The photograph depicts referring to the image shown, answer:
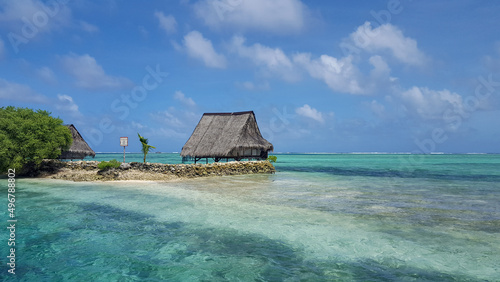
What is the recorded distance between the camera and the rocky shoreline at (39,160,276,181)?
1998 centimetres

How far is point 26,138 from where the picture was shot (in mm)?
20375

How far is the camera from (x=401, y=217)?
8953 millimetres

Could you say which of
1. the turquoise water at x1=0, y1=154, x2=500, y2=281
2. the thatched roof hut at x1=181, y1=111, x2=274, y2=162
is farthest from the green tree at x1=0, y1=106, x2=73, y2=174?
the turquoise water at x1=0, y1=154, x2=500, y2=281

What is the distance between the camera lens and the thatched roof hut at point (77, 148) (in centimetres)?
3356

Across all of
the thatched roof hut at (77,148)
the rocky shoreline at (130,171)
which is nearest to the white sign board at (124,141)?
the rocky shoreline at (130,171)

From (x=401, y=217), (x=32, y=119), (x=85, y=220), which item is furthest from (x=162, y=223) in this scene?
(x=32, y=119)

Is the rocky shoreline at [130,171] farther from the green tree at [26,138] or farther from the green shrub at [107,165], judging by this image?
the green tree at [26,138]

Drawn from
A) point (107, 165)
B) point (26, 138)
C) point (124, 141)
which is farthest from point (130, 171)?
point (26, 138)

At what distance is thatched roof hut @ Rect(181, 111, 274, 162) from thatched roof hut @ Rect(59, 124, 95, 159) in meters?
12.7

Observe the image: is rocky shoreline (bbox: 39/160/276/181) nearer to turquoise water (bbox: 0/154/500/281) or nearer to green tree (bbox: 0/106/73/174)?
green tree (bbox: 0/106/73/174)

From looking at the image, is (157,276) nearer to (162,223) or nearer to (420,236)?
(162,223)

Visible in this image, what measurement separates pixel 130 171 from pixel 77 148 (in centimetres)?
1708

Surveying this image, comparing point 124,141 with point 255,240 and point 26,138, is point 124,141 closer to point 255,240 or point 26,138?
point 26,138

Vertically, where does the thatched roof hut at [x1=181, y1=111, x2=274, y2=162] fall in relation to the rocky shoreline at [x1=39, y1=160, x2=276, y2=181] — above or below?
above
